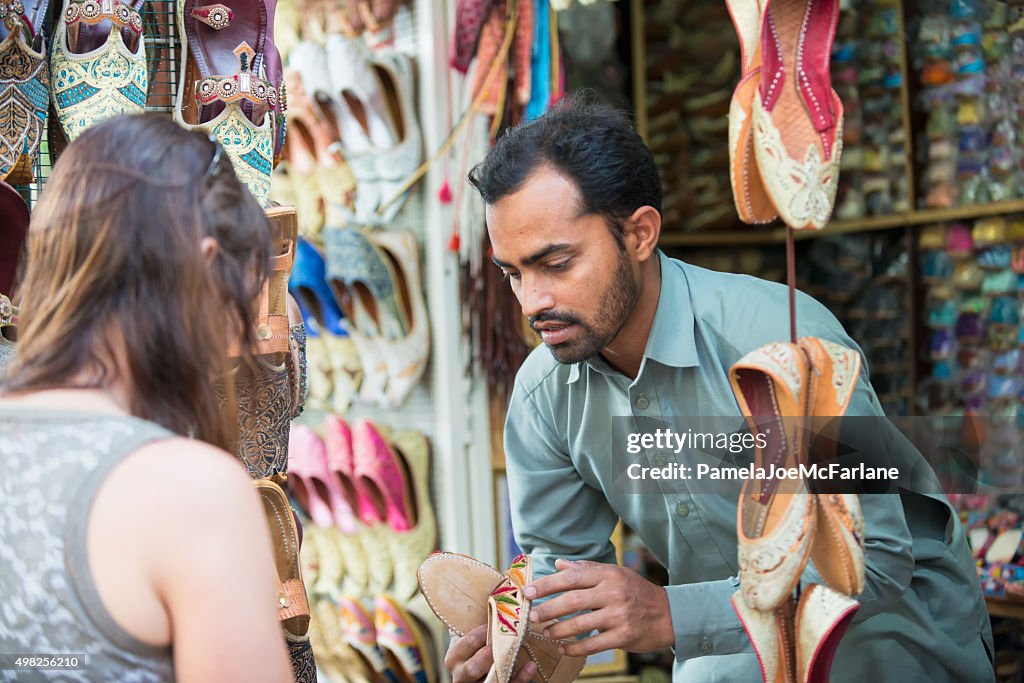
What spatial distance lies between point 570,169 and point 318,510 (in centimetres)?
196

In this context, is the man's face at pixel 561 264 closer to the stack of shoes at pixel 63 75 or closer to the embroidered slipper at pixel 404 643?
the stack of shoes at pixel 63 75

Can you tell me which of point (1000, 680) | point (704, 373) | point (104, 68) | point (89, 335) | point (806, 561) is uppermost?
point (104, 68)

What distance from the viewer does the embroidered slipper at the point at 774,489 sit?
1363 mm

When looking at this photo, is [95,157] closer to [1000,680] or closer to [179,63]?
[179,63]

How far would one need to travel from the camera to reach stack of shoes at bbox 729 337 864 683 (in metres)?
1.36

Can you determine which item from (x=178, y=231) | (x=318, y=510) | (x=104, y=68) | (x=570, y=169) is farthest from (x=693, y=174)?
(x=178, y=231)

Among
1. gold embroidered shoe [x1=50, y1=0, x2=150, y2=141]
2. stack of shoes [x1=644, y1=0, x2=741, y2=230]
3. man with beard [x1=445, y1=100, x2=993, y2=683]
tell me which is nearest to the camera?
gold embroidered shoe [x1=50, y1=0, x2=150, y2=141]

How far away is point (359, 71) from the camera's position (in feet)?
10.7

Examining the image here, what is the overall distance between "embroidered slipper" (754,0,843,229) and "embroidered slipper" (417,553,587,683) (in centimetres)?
67

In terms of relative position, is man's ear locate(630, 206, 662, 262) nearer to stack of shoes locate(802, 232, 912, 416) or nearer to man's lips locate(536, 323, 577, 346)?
man's lips locate(536, 323, 577, 346)

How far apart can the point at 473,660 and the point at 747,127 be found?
846 millimetres

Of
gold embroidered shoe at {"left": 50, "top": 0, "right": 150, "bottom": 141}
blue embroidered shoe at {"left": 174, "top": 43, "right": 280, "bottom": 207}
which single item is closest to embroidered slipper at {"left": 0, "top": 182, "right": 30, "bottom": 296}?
gold embroidered shoe at {"left": 50, "top": 0, "right": 150, "bottom": 141}

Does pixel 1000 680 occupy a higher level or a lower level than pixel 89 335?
lower

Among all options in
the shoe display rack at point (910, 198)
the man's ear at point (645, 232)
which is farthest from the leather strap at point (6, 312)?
the shoe display rack at point (910, 198)
